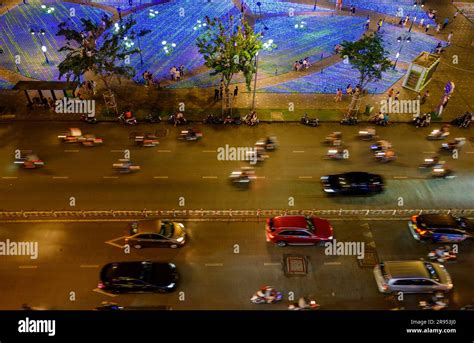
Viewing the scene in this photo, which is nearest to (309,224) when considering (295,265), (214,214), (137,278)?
(295,265)

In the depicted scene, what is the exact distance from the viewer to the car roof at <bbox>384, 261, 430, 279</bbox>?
21.9m

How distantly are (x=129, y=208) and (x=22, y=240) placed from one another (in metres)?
6.85

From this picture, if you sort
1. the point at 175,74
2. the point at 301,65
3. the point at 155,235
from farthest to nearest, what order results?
the point at 301,65, the point at 175,74, the point at 155,235

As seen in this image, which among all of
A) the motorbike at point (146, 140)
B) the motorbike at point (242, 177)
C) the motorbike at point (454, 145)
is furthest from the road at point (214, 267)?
the motorbike at point (454, 145)

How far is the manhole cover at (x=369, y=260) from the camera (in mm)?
23812

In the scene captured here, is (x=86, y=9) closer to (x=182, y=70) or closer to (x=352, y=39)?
(x=182, y=70)

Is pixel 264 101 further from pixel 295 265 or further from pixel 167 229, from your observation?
pixel 295 265

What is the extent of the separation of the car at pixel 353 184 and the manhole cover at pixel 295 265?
6.20 metres

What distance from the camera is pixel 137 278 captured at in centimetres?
2162

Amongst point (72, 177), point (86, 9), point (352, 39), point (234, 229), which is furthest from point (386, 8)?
point (72, 177)

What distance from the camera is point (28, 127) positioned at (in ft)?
109

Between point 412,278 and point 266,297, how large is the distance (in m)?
8.35

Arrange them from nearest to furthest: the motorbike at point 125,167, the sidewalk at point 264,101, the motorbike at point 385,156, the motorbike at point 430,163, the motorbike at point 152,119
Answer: the motorbike at point 125,167, the motorbike at point 430,163, the motorbike at point 385,156, the motorbike at point 152,119, the sidewalk at point 264,101

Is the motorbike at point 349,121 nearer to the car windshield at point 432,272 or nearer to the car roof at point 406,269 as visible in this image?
the car roof at point 406,269
